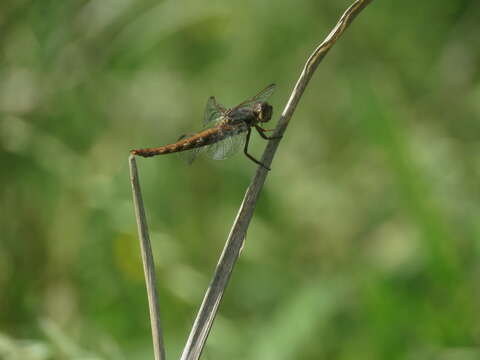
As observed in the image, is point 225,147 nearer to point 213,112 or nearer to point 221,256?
point 213,112

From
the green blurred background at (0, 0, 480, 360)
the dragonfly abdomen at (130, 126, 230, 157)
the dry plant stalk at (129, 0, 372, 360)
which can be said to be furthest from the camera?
the green blurred background at (0, 0, 480, 360)

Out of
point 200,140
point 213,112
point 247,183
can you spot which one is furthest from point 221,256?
point 247,183

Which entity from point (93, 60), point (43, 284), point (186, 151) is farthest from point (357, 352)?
point (93, 60)

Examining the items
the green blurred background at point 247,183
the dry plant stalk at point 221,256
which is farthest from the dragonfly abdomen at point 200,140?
the dry plant stalk at point 221,256

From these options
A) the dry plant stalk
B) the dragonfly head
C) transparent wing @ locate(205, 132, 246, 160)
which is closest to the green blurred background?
the dry plant stalk

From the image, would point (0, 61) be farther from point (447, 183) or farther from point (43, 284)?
point (447, 183)

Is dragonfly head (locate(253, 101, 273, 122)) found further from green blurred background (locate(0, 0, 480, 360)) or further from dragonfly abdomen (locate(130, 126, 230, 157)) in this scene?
green blurred background (locate(0, 0, 480, 360))

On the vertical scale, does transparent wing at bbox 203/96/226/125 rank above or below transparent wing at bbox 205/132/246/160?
above
